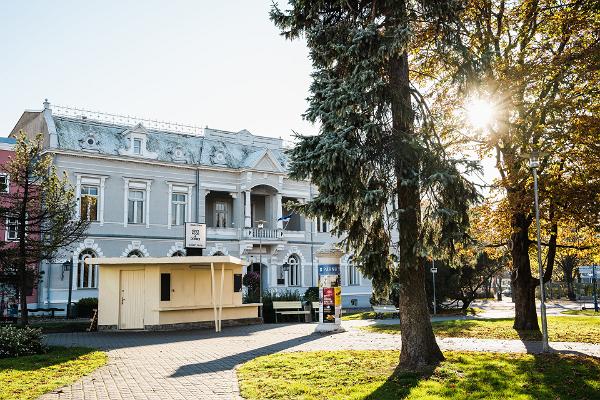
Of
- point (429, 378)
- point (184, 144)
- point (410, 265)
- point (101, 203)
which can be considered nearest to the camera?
point (429, 378)

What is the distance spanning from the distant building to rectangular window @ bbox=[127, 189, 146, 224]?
7cm

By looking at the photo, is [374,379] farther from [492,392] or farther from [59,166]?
[59,166]

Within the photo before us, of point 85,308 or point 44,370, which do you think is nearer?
point 44,370

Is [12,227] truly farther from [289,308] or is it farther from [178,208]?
[178,208]

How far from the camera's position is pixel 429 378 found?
34.6 ft

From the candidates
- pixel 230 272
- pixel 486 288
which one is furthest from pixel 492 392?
pixel 486 288

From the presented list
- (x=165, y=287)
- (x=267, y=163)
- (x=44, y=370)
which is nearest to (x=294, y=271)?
(x=267, y=163)

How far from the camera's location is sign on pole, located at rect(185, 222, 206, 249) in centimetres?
2386

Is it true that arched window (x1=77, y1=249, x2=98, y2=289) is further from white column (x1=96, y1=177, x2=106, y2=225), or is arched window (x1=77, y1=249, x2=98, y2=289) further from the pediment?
the pediment

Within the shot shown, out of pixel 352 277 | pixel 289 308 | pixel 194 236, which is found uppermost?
pixel 194 236

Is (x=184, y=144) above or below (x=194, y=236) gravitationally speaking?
above

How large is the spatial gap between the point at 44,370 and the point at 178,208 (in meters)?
27.4

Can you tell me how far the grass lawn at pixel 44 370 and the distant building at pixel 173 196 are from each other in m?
19.0

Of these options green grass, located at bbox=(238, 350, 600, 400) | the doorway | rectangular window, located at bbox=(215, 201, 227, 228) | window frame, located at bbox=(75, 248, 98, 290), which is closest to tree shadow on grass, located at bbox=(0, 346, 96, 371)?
green grass, located at bbox=(238, 350, 600, 400)
